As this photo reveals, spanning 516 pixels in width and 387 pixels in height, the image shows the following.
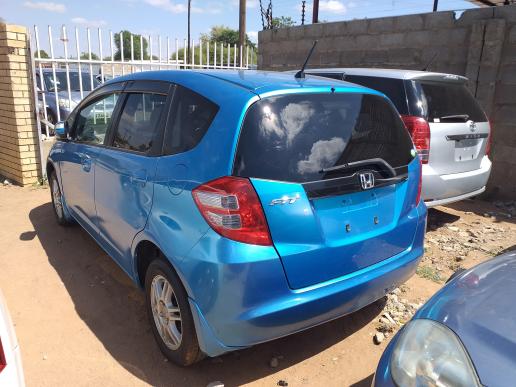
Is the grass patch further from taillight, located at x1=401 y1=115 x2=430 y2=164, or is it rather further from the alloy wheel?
the alloy wheel

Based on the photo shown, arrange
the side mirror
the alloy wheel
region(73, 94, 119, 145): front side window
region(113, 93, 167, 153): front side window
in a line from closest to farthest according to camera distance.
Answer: the alloy wheel < region(113, 93, 167, 153): front side window < region(73, 94, 119, 145): front side window < the side mirror

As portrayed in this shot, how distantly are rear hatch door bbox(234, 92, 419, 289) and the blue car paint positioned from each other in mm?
556

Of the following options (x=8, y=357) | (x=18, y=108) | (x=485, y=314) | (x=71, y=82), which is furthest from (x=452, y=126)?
(x=71, y=82)

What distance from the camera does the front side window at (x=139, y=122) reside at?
2771 mm

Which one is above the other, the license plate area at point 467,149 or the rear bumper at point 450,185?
the license plate area at point 467,149

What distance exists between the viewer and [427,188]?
4230 mm

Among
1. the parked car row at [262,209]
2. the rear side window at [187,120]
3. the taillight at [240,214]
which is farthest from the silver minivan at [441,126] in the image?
the taillight at [240,214]

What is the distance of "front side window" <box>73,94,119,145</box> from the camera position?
3.49m

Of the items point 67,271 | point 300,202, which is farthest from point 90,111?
point 300,202

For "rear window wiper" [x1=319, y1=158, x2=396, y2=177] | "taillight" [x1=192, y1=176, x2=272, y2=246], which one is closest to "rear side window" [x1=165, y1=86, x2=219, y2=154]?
"taillight" [x1=192, y1=176, x2=272, y2=246]

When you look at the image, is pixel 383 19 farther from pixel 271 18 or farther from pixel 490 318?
pixel 490 318

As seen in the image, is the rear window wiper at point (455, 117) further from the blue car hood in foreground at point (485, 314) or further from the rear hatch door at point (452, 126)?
the blue car hood in foreground at point (485, 314)

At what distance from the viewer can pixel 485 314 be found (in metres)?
1.60

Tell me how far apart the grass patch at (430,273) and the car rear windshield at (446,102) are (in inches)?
56.8
